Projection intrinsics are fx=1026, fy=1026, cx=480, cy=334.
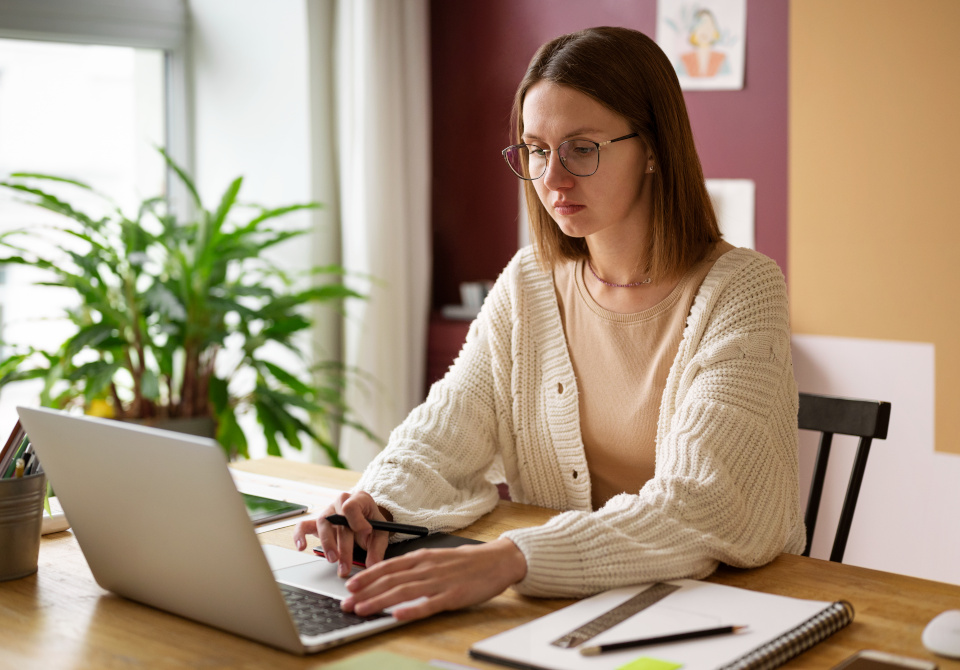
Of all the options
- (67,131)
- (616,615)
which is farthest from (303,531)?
(67,131)

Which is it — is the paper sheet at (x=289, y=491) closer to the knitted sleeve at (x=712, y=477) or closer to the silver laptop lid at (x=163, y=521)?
the silver laptop lid at (x=163, y=521)

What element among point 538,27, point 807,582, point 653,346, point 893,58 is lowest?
point 807,582

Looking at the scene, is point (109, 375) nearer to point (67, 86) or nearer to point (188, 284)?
point (188, 284)

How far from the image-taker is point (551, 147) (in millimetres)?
1460

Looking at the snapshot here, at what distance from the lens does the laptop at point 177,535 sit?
2.99ft

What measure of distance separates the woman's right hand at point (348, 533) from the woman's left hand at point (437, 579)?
0.37 feet

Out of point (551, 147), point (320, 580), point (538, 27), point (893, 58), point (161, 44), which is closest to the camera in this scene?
point (320, 580)

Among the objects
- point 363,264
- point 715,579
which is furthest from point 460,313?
point 715,579

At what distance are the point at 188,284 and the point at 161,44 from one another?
3.86 feet

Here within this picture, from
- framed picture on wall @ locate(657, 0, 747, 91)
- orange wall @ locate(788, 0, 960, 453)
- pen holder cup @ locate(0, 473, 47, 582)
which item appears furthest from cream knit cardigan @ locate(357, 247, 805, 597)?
framed picture on wall @ locate(657, 0, 747, 91)

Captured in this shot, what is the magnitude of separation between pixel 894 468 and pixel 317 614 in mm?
2062

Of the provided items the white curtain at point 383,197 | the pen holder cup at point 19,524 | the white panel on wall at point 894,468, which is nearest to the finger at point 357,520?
the pen holder cup at point 19,524

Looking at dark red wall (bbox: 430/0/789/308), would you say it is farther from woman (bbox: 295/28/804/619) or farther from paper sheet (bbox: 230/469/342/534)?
paper sheet (bbox: 230/469/342/534)

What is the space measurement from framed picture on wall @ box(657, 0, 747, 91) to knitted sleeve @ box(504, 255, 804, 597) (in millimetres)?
1601
